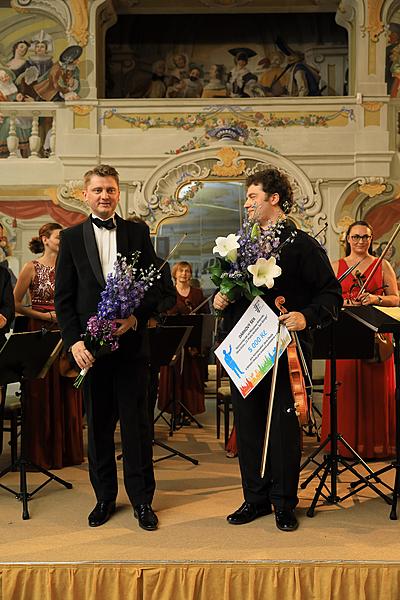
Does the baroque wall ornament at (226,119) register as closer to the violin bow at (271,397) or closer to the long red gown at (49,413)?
the long red gown at (49,413)

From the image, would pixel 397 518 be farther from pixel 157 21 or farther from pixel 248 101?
pixel 157 21

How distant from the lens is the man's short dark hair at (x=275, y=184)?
354 centimetres

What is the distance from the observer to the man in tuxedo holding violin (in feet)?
11.5

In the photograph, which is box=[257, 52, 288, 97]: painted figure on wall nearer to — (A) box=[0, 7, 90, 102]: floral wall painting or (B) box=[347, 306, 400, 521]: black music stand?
(A) box=[0, 7, 90, 102]: floral wall painting

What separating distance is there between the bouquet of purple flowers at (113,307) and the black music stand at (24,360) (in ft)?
1.91

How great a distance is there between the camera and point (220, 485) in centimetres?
439

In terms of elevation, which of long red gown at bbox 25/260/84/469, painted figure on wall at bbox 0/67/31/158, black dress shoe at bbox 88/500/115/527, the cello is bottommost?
black dress shoe at bbox 88/500/115/527

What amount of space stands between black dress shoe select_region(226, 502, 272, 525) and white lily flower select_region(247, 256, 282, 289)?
3.59ft

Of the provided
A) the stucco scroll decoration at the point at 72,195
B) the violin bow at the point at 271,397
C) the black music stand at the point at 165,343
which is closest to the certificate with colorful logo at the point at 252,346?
the violin bow at the point at 271,397

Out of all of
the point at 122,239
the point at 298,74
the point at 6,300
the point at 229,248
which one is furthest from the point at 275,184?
the point at 298,74

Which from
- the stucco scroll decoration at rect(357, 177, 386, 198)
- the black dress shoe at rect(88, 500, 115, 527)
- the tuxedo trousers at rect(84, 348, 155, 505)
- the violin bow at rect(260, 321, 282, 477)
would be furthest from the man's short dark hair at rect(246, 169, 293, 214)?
the stucco scroll decoration at rect(357, 177, 386, 198)

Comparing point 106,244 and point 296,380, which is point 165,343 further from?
point 296,380

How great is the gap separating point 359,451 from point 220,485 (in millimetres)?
1148

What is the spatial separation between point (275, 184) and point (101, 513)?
175cm
